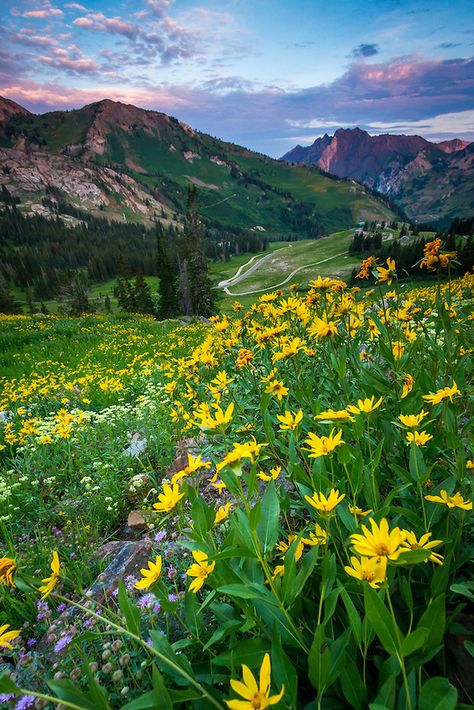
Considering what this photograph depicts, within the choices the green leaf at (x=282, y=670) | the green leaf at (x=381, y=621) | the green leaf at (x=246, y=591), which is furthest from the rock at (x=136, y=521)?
the green leaf at (x=381, y=621)

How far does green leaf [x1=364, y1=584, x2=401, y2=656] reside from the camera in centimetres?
114

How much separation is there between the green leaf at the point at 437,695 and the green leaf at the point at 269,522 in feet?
2.18

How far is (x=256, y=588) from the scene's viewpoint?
1.49 m

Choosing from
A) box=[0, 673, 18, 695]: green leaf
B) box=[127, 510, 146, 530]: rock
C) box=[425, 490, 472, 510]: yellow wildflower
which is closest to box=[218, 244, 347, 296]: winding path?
box=[127, 510, 146, 530]: rock

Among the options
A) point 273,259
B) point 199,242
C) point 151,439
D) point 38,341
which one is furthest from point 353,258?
point 151,439

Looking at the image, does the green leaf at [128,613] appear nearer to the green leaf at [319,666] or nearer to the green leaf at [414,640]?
the green leaf at [319,666]

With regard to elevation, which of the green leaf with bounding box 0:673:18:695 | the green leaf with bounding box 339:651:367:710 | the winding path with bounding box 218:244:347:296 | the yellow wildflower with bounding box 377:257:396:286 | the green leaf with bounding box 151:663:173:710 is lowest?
the winding path with bounding box 218:244:347:296

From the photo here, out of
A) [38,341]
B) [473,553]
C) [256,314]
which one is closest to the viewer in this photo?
[473,553]

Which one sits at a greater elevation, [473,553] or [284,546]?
[473,553]

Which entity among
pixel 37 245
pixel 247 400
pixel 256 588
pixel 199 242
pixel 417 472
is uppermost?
pixel 37 245

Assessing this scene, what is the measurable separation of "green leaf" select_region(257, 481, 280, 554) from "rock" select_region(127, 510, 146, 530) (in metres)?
2.55

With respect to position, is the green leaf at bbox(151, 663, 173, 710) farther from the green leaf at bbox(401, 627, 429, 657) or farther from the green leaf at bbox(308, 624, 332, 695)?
the green leaf at bbox(401, 627, 429, 657)

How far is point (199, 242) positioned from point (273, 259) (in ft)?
306

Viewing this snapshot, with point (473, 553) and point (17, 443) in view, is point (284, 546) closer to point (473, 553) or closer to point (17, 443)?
point (473, 553)
